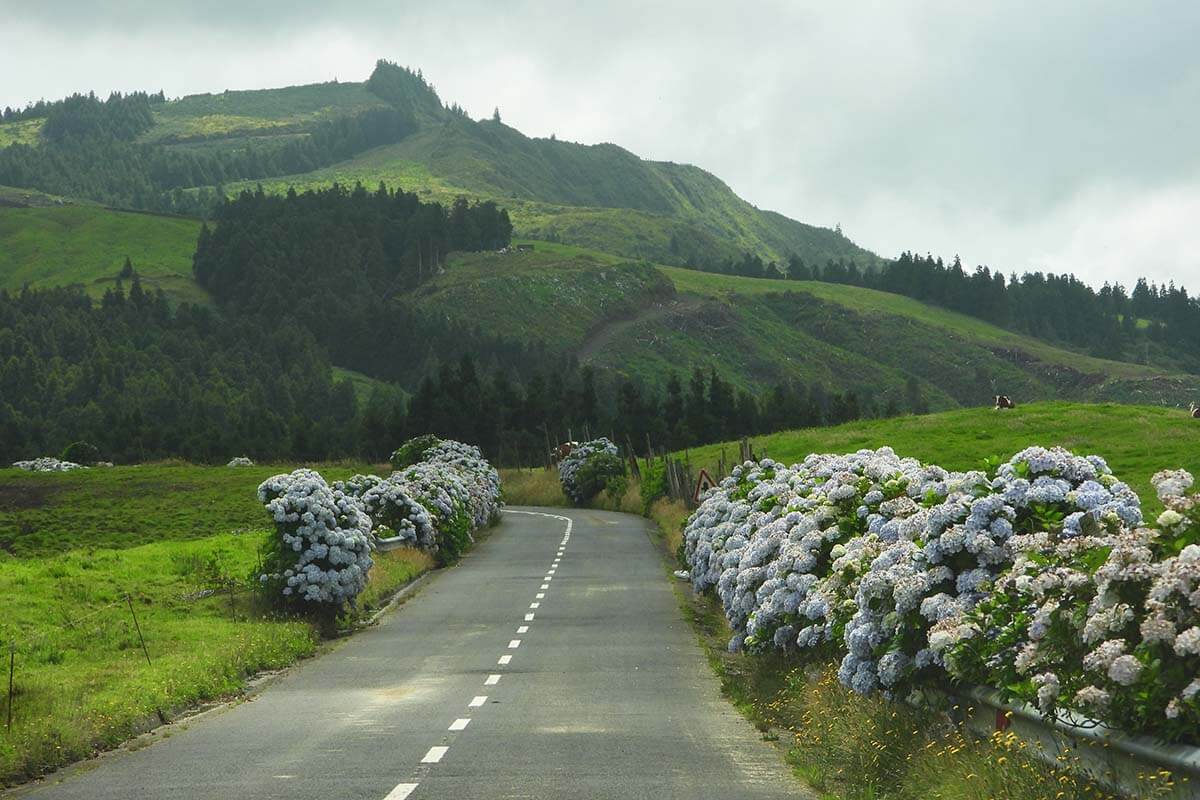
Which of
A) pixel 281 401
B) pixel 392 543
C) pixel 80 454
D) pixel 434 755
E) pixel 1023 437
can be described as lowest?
pixel 434 755

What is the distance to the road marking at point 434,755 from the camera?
42.8 feet

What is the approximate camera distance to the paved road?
11.9m

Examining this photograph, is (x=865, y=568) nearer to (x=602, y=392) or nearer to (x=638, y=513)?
(x=638, y=513)

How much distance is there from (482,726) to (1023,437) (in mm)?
54465

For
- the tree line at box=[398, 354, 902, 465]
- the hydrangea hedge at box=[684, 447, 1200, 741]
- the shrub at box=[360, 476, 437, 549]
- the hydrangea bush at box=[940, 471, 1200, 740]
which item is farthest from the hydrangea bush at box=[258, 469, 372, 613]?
the tree line at box=[398, 354, 902, 465]

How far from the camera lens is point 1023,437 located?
66062mm

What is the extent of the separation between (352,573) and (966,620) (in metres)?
18.1

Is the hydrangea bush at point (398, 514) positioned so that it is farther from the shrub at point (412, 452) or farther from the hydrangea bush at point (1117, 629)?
the shrub at point (412, 452)

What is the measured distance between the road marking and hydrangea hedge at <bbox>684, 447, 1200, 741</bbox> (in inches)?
146

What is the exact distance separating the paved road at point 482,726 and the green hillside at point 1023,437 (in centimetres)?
2701

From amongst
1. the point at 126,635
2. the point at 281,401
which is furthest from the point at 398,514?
the point at 281,401

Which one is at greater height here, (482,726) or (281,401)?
(281,401)

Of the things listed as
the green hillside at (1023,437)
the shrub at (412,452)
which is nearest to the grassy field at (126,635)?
the shrub at (412,452)

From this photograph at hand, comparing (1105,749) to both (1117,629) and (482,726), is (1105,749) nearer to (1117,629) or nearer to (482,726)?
(1117,629)
